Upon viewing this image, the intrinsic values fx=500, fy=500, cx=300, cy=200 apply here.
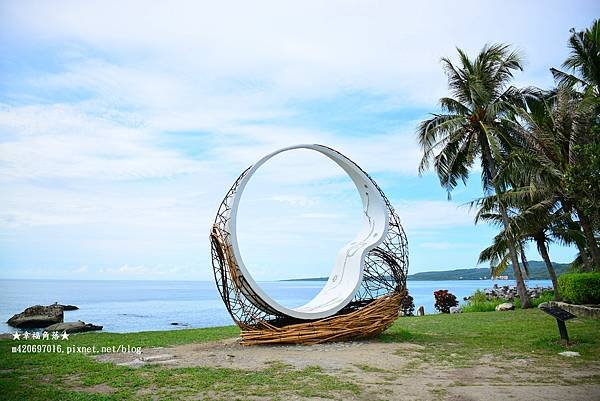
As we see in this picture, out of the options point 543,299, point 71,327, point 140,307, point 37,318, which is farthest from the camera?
point 140,307

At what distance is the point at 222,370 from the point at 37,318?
15245mm

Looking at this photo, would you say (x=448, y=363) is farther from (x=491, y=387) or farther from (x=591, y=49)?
(x=591, y=49)

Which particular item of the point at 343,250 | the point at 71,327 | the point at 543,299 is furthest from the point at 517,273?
the point at 71,327

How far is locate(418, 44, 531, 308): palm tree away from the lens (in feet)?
62.9

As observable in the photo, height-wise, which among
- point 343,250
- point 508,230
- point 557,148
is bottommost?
point 343,250

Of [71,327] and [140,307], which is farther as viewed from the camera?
[140,307]

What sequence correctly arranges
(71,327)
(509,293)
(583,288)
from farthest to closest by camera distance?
(509,293), (71,327), (583,288)

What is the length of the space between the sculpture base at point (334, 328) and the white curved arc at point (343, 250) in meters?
0.24

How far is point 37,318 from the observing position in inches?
776

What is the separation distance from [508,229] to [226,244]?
12799 millimetres

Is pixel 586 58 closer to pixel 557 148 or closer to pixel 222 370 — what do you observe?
pixel 557 148

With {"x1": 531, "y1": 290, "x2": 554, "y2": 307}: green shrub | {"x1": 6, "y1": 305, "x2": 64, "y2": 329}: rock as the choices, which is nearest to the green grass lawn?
{"x1": 531, "y1": 290, "x2": 554, "y2": 307}: green shrub

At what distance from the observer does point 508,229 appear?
1886 centimetres

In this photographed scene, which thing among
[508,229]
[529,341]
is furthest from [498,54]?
[529,341]
